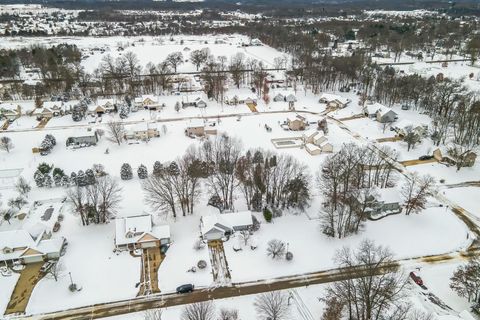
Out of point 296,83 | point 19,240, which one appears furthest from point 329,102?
point 19,240

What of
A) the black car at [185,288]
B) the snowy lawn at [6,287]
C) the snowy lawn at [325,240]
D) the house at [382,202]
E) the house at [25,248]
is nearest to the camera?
the snowy lawn at [6,287]

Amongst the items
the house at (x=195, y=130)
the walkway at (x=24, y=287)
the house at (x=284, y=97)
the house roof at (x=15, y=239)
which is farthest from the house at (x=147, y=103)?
the walkway at (x=24, y=287)

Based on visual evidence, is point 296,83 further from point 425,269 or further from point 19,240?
point 19,240

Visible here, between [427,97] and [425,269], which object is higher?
[427,97]

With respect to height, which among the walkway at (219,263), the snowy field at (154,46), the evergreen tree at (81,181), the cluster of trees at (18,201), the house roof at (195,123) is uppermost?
the snowy field at (154,46)

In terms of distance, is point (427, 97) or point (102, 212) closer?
point (102, 212)

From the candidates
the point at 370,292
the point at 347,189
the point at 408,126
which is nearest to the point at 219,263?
the point at 370,292

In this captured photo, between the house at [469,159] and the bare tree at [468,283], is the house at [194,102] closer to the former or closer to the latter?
the house at [469,159]
